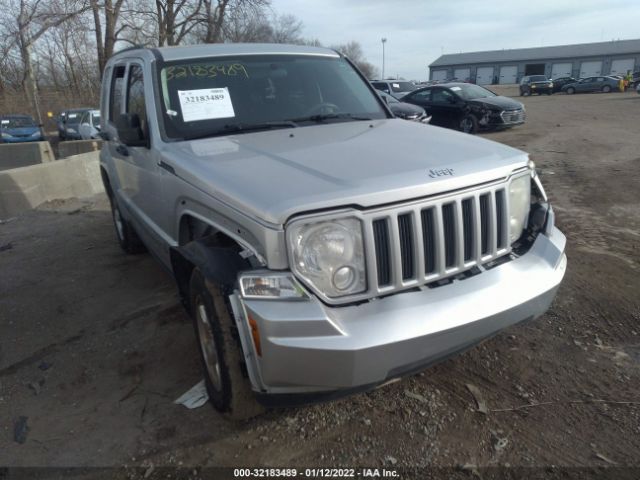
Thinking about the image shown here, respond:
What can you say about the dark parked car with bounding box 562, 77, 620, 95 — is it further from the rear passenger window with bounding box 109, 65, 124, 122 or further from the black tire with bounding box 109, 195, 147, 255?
the rear passenger window with bounding box 109, 65, 124, 122

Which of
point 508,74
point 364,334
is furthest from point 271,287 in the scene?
point 508,74

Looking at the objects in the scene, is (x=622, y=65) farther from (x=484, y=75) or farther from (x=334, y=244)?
(x=334, y=244)

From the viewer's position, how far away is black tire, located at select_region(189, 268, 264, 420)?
93.5 inches

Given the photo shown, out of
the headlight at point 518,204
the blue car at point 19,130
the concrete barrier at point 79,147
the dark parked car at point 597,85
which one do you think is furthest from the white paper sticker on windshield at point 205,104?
the dark parked car at point 597,85

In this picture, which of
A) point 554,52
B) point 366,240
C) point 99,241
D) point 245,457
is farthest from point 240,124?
point 554,52

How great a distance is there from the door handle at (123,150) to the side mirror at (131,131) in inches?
27.8

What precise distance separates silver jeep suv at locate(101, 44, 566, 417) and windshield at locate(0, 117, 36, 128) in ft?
68.1

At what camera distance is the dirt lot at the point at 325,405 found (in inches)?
97.7

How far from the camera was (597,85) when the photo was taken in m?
40.6

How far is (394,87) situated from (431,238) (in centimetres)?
1941

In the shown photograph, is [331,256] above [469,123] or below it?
above

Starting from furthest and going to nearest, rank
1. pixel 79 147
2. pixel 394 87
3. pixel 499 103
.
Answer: pixel 394 87 < pixel 499 103 < pixel 79 147

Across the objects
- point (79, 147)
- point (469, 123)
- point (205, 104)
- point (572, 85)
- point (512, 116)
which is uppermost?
A: point (205, 104)

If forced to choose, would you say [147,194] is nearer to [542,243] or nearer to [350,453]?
[350,453]
